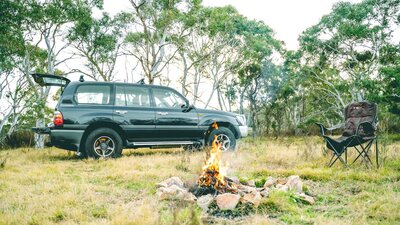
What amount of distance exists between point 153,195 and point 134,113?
3.73 meters

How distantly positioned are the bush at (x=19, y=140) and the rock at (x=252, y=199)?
11.5 metres

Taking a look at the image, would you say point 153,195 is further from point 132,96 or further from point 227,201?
point 132,96

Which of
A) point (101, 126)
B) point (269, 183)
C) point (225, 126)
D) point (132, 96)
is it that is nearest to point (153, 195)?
Answer: point (269, 183)

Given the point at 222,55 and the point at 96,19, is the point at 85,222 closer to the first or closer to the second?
the point at 96,19

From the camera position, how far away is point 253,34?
2386 centimetres

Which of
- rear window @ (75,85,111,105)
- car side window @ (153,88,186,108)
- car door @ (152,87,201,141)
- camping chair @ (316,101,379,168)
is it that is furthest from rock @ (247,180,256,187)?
rear window @ (75,85,111,105)

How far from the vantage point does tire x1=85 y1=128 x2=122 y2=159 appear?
23.1 feet

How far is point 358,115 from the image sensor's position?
6.68m

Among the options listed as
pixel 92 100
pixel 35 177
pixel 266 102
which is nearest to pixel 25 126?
pixel 266 102

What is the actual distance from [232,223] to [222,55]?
22505 mm

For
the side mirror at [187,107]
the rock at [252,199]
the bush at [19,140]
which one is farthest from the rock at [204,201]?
the bush at [19,140]

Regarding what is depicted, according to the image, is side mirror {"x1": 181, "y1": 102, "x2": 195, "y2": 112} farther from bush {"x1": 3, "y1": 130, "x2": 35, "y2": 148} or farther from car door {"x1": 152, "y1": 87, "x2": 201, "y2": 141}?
bush {"x1": 3, "y1": 130, "x2": 35, "y2": 148}

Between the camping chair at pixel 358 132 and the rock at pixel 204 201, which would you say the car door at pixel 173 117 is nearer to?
the camping chair at pixel 358 132

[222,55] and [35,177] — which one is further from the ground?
[222,55]
